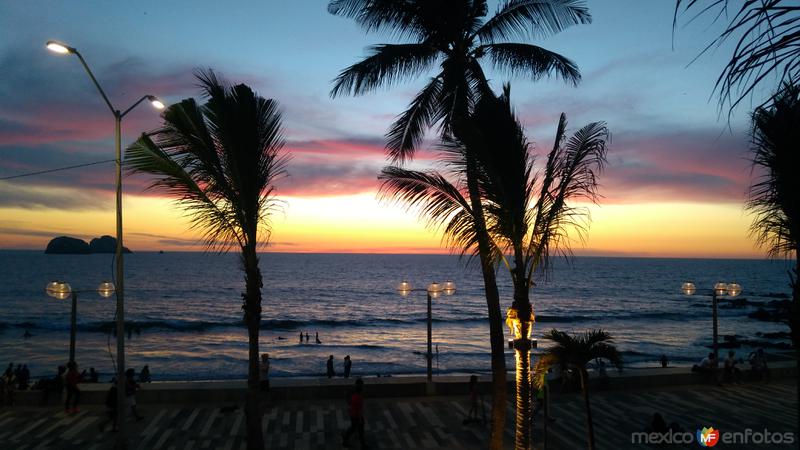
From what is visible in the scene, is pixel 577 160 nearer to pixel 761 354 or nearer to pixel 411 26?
pixel 411 26

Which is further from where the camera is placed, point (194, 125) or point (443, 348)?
point (443, 348)

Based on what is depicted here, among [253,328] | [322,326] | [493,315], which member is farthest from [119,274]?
[322,326]

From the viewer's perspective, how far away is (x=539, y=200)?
7.80 m

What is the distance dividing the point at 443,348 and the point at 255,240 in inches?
1645

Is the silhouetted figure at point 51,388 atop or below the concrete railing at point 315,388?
atop

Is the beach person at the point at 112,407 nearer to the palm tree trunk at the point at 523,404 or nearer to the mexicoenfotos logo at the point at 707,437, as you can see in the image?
the palm tree trunk at the point at 523,404

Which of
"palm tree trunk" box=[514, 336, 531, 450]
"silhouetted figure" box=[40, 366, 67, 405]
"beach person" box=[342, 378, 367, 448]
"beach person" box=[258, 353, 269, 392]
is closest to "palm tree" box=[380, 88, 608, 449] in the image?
"palm tree trunk" box=[514, 336, 531, 450]

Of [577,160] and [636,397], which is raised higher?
[577,160]

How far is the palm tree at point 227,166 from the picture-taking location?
9.48 m

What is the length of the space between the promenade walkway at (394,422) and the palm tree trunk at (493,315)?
4036mm

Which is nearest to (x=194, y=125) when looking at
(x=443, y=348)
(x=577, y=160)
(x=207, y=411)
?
(x=577, y=160)

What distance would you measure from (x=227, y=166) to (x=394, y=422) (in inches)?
365

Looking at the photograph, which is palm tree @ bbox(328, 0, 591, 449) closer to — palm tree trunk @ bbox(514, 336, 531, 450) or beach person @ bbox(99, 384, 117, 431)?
palm tree trunk @ bbox(514, 336, 531, 450)

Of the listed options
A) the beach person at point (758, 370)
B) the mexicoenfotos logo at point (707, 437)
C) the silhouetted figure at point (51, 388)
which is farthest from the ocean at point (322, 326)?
the beach person at point (758, 370)
